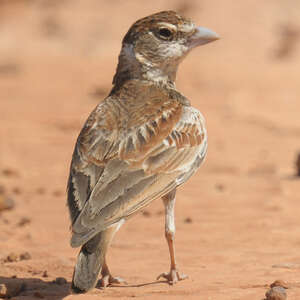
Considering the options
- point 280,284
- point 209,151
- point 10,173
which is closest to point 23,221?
point 10,173

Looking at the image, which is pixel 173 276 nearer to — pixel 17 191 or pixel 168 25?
pixel 168 25

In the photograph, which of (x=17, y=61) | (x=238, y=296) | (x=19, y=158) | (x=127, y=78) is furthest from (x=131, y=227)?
(x=17, y=61)

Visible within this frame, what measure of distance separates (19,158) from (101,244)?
280 inches

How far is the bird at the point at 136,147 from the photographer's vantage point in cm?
441

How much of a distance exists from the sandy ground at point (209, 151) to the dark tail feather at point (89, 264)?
0.53 m

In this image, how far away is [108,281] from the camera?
5.12 m

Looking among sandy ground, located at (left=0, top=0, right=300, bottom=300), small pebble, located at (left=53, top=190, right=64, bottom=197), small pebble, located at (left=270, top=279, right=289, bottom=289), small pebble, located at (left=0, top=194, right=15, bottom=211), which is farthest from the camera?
small pebble, located at (left=53, top=190, right=64, bottom=197)

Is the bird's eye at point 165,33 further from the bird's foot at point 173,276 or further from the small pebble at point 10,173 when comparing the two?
the small pebble at point 10,173

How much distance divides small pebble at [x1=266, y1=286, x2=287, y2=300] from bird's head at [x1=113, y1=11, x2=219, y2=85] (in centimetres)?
205

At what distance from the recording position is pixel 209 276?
5.23 m

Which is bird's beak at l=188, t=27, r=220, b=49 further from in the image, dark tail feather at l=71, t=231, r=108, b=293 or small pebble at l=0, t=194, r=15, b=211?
small pebble at l=0, t=194, r=15, b=211

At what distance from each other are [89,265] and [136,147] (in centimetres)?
95

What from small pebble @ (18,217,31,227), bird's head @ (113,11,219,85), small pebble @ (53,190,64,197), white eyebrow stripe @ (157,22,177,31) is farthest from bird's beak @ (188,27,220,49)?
small pebble @ (53,190,64,197)

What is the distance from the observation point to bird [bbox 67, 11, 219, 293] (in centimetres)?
441
